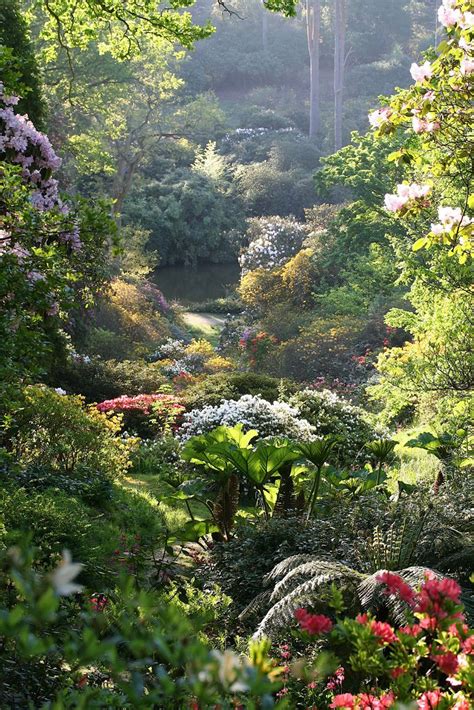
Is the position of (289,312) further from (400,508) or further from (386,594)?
(386,594)

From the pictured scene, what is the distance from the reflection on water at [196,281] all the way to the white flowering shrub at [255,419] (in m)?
17.1

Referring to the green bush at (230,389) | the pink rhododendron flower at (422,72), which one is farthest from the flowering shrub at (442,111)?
the green bush at (230,389)

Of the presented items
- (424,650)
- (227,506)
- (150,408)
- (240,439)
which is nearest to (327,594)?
(424,650)

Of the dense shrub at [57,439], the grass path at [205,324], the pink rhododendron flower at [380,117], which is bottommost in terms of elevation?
the grass path at [205,324]

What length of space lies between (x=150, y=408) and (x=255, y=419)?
7.35ft

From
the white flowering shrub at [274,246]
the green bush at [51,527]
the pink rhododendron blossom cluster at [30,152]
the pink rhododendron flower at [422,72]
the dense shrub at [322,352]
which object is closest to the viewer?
the green bush at [51,527]

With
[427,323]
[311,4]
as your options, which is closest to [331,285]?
[427,323]

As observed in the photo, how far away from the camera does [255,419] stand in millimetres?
9477

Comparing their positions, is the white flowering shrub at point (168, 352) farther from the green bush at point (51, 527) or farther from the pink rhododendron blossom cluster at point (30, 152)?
the green bush at point (51, 527)

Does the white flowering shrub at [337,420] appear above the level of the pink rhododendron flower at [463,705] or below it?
below

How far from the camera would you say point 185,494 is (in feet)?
18.9

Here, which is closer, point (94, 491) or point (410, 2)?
point (94, 491)

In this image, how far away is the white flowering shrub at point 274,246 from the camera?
22781 mm

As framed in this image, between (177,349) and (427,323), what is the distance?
1016cm
